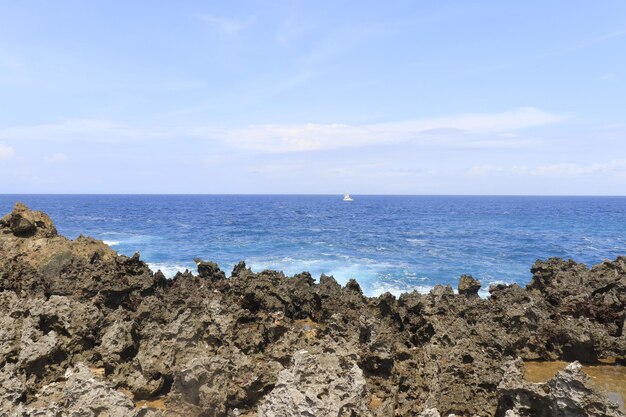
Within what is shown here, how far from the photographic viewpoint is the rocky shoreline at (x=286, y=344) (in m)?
6.09

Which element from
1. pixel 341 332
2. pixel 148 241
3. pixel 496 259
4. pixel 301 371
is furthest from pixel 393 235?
pixel 301 371

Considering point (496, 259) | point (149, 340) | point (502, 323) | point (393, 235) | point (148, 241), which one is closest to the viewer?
point (149, 340)

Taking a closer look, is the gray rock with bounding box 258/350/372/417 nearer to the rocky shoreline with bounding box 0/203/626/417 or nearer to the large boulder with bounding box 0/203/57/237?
the rocky shoreline with bounding box 0/203/626/417

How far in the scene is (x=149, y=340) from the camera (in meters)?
9.34

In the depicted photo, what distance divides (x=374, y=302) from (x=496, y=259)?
30.5 metres

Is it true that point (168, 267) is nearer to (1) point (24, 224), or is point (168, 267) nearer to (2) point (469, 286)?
(1) point (24, 224)

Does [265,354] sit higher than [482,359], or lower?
lower

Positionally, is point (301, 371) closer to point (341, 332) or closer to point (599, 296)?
point (341, 332)

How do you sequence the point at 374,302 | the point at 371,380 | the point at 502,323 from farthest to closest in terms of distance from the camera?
1. the point at 374,302
2. the point at 502,323
3. the point at 371,380

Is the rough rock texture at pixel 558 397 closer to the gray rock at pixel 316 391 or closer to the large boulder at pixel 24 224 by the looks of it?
the gray rock at pixel 316 391

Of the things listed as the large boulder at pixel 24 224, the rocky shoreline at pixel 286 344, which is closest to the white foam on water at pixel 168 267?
the large boulder at pixel 24 224

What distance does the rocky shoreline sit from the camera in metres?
6.09

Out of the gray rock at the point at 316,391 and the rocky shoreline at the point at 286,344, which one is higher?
the gray rock at the point at 316,391

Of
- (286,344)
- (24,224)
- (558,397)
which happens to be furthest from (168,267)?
(558,397)
